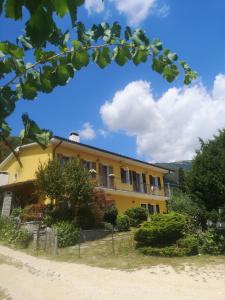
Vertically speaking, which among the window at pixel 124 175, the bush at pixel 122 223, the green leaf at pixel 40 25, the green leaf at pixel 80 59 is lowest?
the green leaf at pixel 40 25

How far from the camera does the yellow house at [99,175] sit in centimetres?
2727

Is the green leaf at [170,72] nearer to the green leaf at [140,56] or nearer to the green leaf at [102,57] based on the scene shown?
the green leaf at [140,56]

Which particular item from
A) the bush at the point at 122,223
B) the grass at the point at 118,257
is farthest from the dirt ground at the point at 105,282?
the bush at the point at 122,223

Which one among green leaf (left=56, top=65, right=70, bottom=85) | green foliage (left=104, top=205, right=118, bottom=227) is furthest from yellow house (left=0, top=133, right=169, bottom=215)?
green leaf (left=56, top=65, right=70, bottom=85)

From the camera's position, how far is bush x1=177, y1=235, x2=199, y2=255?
52.7 feet

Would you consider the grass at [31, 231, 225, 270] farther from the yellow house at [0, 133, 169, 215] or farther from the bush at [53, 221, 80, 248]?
the yellow house at [0, 133, 169, 215]

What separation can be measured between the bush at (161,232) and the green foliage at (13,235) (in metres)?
6.66

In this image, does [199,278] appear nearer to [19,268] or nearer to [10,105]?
[19,268]

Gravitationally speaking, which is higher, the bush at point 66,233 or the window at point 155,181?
the window at point 155,181

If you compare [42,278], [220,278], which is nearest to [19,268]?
[42,278]

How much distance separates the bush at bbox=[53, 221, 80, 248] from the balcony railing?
26.7 feet

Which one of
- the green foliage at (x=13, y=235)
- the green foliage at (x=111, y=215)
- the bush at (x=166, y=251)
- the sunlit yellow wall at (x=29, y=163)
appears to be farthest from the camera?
the sunlit yellow wall at (x=29, y=163)

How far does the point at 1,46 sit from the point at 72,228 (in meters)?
19.4

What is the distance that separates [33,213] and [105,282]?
40.0ft
